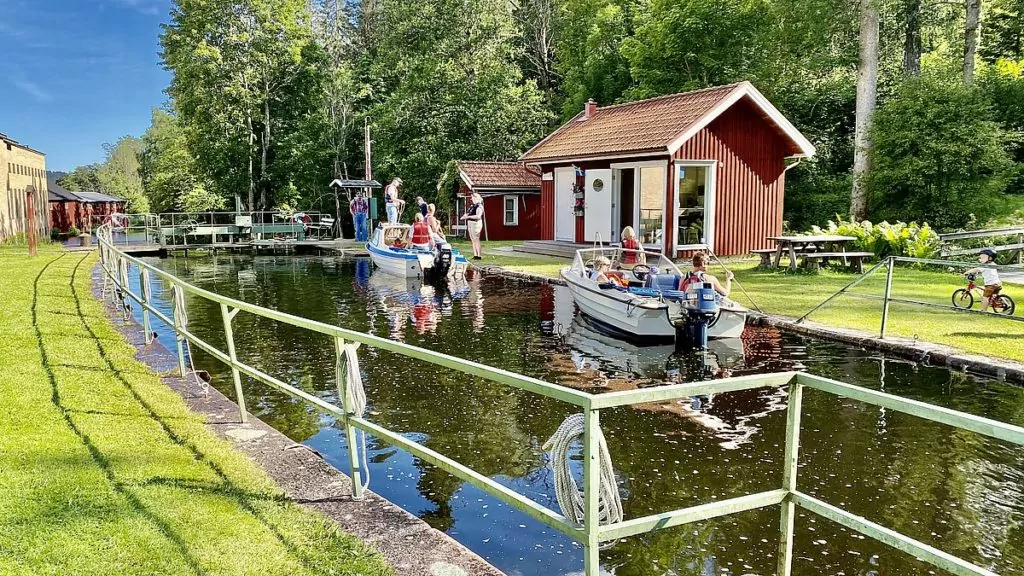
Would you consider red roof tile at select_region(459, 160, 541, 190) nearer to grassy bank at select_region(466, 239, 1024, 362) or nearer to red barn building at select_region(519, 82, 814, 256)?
red barn building at select_region(519, 82, 814, 256)

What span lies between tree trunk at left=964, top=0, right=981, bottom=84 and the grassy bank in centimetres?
1090

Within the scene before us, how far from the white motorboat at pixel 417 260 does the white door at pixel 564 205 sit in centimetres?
514

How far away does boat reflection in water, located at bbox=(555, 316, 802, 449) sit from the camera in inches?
289

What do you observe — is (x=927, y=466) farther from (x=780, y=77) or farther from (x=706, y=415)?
(x=780, y=77)

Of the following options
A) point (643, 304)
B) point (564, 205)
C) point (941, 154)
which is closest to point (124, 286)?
point (643, 304)

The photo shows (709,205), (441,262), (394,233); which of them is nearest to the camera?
(441,262)

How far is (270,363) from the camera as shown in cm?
988

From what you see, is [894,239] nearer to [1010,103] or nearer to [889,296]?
[889,296]

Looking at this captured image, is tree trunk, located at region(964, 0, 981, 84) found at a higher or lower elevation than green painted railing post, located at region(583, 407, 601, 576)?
higher

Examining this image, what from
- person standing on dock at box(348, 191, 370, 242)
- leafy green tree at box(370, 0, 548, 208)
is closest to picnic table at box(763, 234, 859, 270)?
leafy green tree at box(370, 0, 548, 208)

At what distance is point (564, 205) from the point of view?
79.2 feet

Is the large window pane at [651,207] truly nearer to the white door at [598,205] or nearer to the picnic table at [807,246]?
the white door at [598,205]

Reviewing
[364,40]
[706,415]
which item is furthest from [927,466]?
[364,40]

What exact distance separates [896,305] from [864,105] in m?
13.0
